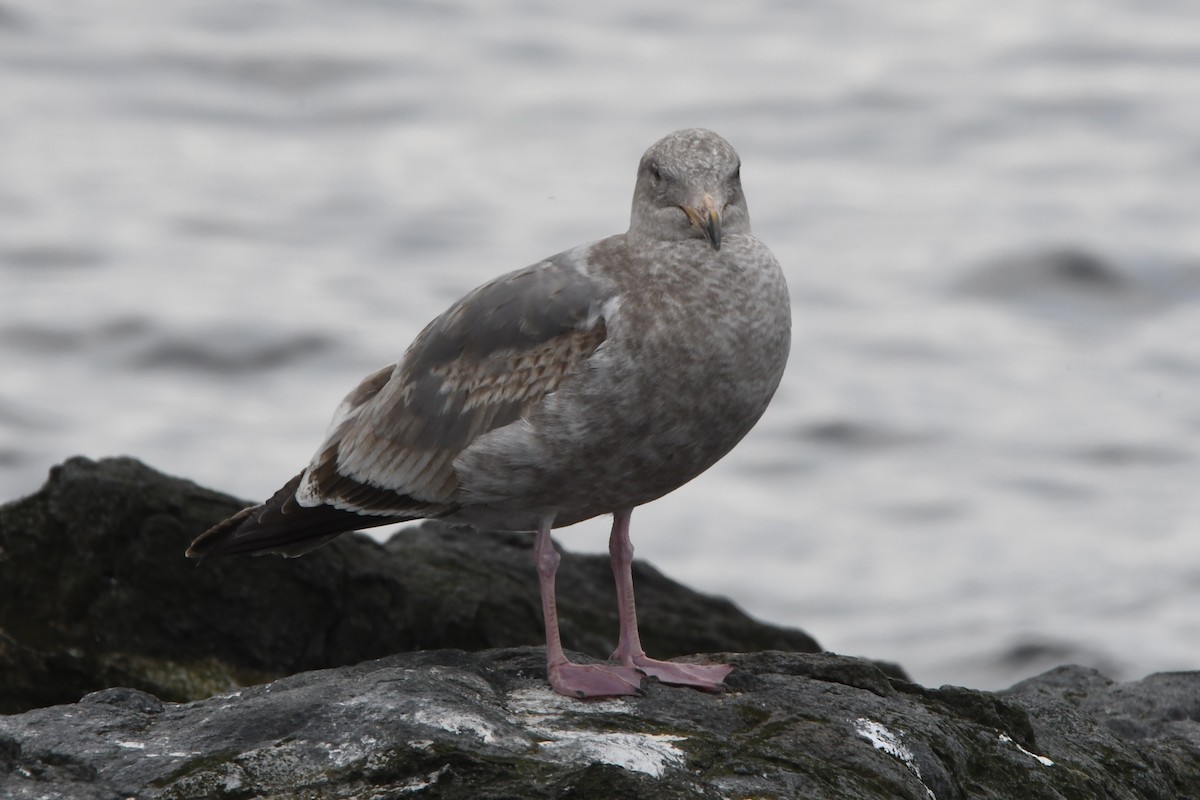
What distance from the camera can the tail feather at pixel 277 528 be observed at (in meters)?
7.89

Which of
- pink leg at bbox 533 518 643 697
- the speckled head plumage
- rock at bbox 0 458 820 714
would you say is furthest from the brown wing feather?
rock at bbox 0 458 820 714

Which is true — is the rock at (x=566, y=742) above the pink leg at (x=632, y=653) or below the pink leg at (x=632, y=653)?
below

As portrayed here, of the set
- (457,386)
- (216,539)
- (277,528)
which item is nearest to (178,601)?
(216,539)

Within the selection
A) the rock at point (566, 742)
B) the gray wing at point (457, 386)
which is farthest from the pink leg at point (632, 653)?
the gray wing at point (457, 386)

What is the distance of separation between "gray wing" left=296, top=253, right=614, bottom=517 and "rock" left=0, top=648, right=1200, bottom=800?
862mm

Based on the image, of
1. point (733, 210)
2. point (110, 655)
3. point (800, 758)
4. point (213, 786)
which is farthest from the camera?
point (110, 655)

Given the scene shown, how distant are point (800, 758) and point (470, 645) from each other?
3.84 meters

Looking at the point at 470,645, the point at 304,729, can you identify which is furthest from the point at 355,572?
the point at 304,729

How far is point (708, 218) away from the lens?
739 cm

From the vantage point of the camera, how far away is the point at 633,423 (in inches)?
277

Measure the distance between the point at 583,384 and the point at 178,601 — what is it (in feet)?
10.8

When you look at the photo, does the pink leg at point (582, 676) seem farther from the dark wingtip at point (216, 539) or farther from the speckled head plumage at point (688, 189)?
the speckled head plumage at point (688, 189)

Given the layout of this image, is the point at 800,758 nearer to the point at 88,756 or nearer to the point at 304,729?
the point at 304,729

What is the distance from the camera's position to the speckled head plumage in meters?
7.53
